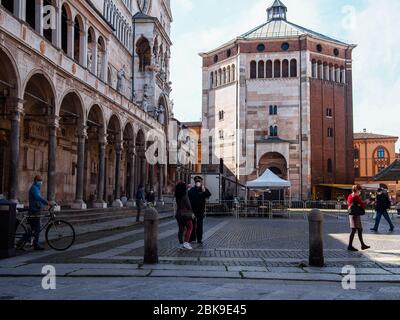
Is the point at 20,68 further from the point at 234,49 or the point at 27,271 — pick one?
the point at 234,49

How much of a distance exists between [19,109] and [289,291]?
13007 millimetres

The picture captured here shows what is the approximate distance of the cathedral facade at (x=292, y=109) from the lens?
2282 inches

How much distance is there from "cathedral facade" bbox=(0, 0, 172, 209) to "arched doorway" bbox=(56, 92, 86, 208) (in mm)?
49

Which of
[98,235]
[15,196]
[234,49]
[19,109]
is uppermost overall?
[234,49]

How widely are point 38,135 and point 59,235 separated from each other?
12779 mm

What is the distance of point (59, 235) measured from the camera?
1180 cm

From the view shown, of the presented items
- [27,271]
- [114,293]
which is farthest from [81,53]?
[114,293]

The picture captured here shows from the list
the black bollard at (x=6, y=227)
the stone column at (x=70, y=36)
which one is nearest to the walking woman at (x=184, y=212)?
the black bollard at (x=6, y=227)

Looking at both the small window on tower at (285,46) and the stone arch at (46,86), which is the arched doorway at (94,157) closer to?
the stone arch at (46,86)

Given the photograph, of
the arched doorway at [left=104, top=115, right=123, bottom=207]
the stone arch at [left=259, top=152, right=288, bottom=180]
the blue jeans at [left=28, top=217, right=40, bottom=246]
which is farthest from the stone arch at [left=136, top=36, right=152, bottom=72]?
the blue jeans at [left=28, top=217, right=40, bottom=246]

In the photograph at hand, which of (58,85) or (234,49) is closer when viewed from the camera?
(58,85)

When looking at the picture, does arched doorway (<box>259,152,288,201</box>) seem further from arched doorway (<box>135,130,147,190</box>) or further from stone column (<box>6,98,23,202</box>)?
stone column (<box>6,98,23,202</box>)

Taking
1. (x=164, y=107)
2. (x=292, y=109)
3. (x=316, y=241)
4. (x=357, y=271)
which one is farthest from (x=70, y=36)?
(x=292, y=109)

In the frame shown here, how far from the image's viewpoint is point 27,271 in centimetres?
862
